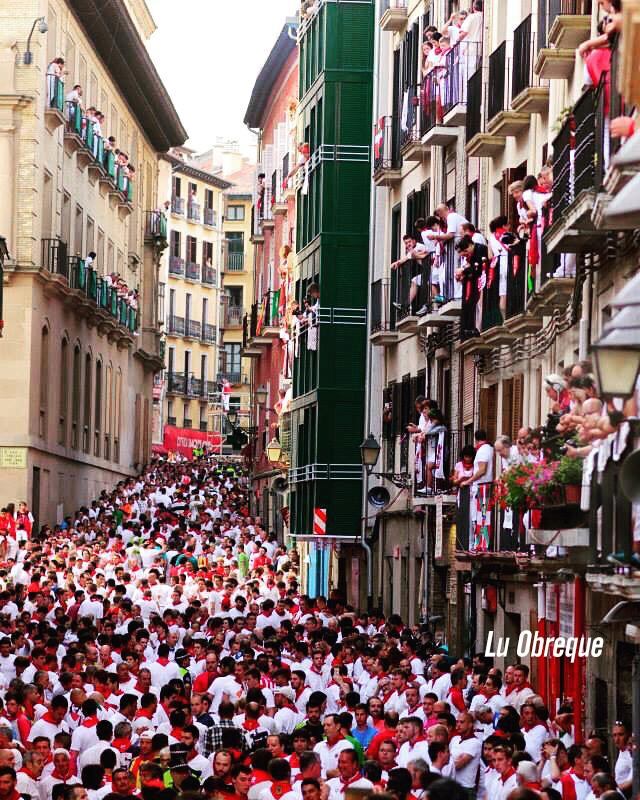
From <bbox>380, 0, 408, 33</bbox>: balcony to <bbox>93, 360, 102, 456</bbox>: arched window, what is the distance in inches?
1016

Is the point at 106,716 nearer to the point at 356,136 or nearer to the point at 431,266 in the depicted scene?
the point at 431,266

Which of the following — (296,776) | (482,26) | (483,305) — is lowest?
(296,776)

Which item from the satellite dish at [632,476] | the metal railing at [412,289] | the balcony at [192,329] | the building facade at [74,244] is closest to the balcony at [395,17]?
the metal railing at [412,289]

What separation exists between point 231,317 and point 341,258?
246 ft

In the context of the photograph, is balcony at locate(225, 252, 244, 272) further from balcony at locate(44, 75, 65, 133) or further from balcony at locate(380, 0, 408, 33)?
balcony at locate(380, 0, 408, 33)

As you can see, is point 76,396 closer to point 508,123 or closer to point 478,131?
point 478,131

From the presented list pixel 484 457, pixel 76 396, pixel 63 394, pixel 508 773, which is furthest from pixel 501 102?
pixel 76 396

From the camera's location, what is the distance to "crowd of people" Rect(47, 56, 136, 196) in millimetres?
53062

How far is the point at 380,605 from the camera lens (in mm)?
41000

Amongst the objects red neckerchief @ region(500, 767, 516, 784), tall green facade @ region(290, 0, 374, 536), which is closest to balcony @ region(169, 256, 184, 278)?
tall green facade @ region(290, 0, 374, 536)

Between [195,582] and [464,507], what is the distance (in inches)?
259

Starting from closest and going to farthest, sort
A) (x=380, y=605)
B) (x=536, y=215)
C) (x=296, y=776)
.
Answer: (x=296, y=776) → (x=536, y=215) → (x=380, y=605)

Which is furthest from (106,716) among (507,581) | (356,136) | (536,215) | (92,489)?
(92,489)

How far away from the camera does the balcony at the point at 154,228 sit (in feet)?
261
